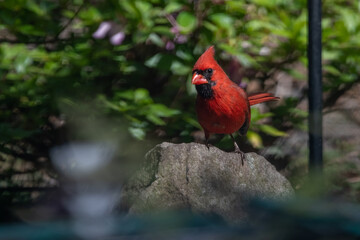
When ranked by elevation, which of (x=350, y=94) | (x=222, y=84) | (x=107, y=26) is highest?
(x=107, y=26)

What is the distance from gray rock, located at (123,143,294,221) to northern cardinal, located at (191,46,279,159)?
0.11 metres

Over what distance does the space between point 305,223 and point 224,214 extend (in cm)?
53

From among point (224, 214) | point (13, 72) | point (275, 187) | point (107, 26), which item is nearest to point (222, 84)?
point (275, 187)

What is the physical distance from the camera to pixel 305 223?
536 mm

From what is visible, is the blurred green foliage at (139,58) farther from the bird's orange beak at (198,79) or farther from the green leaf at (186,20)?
the bird's orange beak at (198,79)

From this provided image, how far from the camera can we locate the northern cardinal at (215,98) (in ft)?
4.53

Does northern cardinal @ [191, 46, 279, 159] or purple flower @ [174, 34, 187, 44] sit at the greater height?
purple flower @ [174, 34, 187, 44]

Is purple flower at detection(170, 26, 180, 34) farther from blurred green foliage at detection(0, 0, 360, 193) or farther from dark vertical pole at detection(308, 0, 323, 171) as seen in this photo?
dark vertical pole at detection(308, 0, 323, 171)

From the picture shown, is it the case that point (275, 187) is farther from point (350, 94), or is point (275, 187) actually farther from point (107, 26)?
point (350, 94)

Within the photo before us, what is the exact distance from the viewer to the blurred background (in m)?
2.31

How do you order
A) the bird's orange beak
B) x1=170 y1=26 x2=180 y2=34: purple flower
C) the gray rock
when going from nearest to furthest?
the gray rock < the bird's orange beak < x1=170 y1=26 x2=180 y2=34: purple flower

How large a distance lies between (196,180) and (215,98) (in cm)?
28

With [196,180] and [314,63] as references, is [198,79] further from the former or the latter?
[314,63]

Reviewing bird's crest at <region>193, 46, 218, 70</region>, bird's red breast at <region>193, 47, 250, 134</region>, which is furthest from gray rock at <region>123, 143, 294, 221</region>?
bird's crest at <region>193, 46, 218, 70</region>
